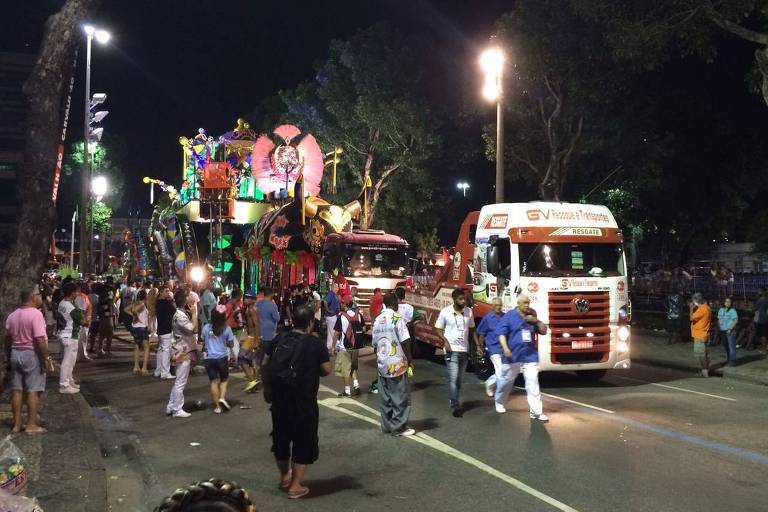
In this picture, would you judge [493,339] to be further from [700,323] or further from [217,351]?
[700,323]

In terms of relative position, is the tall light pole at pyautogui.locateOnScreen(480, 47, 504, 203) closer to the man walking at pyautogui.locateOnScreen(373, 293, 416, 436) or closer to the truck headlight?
the truck headlight

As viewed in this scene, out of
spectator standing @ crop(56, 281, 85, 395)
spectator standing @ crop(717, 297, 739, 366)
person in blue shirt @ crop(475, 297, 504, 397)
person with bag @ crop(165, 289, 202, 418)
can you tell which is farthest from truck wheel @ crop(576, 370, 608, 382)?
spectator standing @ crop(56, 281, 85, 395)

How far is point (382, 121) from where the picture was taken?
34.5 meters

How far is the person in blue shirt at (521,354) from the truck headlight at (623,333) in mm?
3067

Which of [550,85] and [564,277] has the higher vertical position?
[550,85]

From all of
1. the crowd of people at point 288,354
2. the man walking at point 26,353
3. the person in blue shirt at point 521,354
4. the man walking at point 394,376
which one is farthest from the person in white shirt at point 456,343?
the man walking at point 26,353

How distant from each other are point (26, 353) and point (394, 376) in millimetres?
4370

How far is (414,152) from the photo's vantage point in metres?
35.0

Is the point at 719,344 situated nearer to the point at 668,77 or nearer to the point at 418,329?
the point at 418,329

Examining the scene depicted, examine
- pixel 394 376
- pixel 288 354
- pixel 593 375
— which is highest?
pixel 288 354

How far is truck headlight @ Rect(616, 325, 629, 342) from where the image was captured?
1264cm

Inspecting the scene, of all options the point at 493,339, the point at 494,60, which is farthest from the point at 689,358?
the point at 493,339

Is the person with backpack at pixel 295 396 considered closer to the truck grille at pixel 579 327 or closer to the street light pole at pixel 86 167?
the truck grille at pixel 579 327

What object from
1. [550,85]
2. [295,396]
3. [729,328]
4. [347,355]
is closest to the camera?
[295,396]
